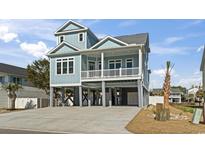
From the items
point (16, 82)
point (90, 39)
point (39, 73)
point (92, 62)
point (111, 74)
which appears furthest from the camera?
point (16, 82)

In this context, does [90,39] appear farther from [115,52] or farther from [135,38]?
[135,38]

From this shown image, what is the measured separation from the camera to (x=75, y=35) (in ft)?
103

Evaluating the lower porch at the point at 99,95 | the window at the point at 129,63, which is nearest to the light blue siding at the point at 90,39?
the lower porch at the point at 99,95

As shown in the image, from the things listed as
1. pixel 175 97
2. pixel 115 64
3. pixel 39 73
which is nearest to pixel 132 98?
pixel 115 64

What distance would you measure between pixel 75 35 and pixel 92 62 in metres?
3.56

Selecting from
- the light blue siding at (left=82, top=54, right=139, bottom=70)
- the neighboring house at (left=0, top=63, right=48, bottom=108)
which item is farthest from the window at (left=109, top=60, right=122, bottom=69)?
the neighboring house at (left=0, top=63, right=48, bottom=108)

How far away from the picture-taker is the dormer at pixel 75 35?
30788mm

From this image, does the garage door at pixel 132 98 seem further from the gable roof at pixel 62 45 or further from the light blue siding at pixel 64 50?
the light blue siding at pixel 64 50

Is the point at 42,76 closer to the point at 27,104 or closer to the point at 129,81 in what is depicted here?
the point at 27,104

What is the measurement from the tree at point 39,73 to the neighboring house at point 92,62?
303 inches

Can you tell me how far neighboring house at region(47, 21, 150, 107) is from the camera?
28203 mm
